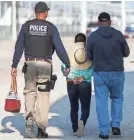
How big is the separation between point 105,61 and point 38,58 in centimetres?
93

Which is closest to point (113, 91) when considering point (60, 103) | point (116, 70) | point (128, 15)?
point (116, 70)

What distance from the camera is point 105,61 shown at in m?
8.45

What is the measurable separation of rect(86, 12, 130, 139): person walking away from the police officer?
0.44 metres

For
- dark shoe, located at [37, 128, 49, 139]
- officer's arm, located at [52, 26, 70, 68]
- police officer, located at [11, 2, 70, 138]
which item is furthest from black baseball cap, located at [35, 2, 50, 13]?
dark shoe, located at [37, 128, 49, 139]

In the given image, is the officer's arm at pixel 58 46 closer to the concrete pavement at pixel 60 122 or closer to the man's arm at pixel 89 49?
the man's arm at pixel 89 49

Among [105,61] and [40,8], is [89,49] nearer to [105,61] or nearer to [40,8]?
[105,61]

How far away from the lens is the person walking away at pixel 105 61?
845 cm

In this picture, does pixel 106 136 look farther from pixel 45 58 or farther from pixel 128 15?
pixel 128 15

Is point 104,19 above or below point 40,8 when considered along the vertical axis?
below

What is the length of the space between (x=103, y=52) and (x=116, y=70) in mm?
Result: 310

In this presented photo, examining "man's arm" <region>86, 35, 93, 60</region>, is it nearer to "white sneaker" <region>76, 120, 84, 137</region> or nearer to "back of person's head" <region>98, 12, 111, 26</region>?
"back of person's head" <region>98, 12, 111, 26</region>

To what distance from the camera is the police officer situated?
27.3 ft

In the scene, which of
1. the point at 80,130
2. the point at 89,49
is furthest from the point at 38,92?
the point at 89,49

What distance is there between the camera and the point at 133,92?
14.7 m
